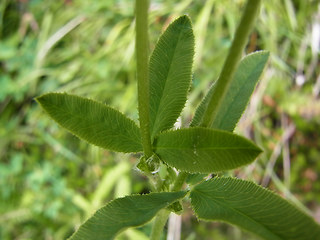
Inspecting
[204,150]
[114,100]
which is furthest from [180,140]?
[114,100]

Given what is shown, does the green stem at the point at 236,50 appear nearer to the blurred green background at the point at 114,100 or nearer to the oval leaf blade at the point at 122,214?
the oval leaf blade at the point at 122,214

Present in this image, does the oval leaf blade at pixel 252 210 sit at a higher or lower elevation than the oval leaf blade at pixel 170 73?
A: lower

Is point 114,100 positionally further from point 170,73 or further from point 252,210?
point 252,210

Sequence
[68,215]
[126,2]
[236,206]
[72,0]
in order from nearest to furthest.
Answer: [236,206], [68,215], [126,2], [72,0]

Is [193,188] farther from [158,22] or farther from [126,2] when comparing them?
[126,2]

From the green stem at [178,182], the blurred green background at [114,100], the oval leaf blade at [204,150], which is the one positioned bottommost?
the green stem at [178,182]

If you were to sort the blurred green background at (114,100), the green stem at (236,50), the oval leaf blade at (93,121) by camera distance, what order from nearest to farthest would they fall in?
1. the green stem at (236,50)
2. the oval leaf blade at (93,121)
3. the blurred green background at (114,100)

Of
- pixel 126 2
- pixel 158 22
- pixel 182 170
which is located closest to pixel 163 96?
pixel 182 170

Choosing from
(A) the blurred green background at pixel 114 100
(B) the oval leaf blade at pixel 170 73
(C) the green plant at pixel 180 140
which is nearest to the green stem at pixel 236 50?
(C) the green plant at pixel 180 140
